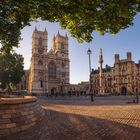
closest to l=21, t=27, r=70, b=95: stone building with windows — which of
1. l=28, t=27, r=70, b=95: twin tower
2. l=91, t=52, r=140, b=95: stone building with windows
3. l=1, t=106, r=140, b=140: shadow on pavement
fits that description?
l=28, t=27, r=70, b=95: twin tower

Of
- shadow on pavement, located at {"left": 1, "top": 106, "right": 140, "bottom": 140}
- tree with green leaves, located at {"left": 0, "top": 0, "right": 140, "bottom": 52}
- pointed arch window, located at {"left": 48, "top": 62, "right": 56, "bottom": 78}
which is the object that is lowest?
shadow on pavement, located at {"left": 1, "top": 106, "right": 140, "bottom": 140}

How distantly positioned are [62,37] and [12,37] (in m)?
99.3

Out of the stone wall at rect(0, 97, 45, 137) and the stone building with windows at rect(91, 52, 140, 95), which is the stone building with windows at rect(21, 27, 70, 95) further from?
the stone wall at rect(0, 97, 45, 137)

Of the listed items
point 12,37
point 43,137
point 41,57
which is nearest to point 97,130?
point 43,137

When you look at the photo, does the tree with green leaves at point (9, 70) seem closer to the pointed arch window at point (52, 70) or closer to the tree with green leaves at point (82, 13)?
the pointed arch window at point (52, 70)

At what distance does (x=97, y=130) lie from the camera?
10594mm

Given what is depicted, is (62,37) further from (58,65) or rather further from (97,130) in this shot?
(97,130)

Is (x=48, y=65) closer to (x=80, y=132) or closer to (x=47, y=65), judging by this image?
(x=47, y=65)

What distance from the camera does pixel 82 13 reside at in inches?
412

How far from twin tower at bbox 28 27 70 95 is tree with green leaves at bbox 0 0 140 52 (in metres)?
87.7

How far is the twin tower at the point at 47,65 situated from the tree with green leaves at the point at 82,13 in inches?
3454

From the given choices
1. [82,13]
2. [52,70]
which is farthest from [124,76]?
[82,13]

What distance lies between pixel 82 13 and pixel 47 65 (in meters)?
97.7

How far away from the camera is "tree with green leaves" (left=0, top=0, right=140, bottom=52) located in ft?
32.5
